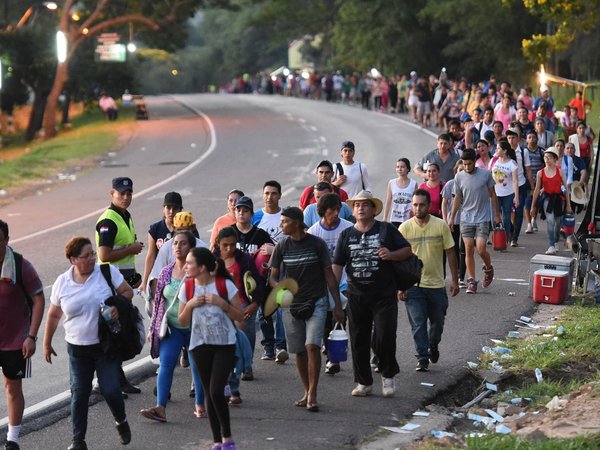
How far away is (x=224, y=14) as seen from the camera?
132 metres

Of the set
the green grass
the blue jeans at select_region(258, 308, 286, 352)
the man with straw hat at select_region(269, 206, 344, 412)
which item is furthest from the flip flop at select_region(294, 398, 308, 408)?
the green grass

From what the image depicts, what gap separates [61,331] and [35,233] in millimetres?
9305

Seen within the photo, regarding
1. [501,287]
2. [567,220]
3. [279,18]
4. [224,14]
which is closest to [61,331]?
[501,287]

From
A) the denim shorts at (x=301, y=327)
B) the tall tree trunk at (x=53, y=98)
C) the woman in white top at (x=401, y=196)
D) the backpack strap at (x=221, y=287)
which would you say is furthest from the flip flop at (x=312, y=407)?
the tall tree trunk at (x=53, y=98)

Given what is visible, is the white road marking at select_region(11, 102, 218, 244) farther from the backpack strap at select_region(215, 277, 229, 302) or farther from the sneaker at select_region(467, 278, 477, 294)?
the backpack strap at select_region(215, 277, 229, 302)

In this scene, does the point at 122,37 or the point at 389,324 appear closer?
the point at 389,324

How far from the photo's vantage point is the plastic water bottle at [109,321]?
9.04 metres

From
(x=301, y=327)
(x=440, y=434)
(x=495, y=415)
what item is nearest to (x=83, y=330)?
(x=301, y=327)

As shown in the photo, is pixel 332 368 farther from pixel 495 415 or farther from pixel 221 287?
pixel 221 287

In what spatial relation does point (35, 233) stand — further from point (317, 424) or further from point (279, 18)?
point (279, 18)

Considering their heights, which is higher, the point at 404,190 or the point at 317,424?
the point at 404,190

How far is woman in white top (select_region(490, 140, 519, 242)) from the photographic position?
18281 mm

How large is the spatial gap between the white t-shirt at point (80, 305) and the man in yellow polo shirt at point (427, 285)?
3.34 metres

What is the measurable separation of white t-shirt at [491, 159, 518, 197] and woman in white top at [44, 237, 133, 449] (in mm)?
10170
